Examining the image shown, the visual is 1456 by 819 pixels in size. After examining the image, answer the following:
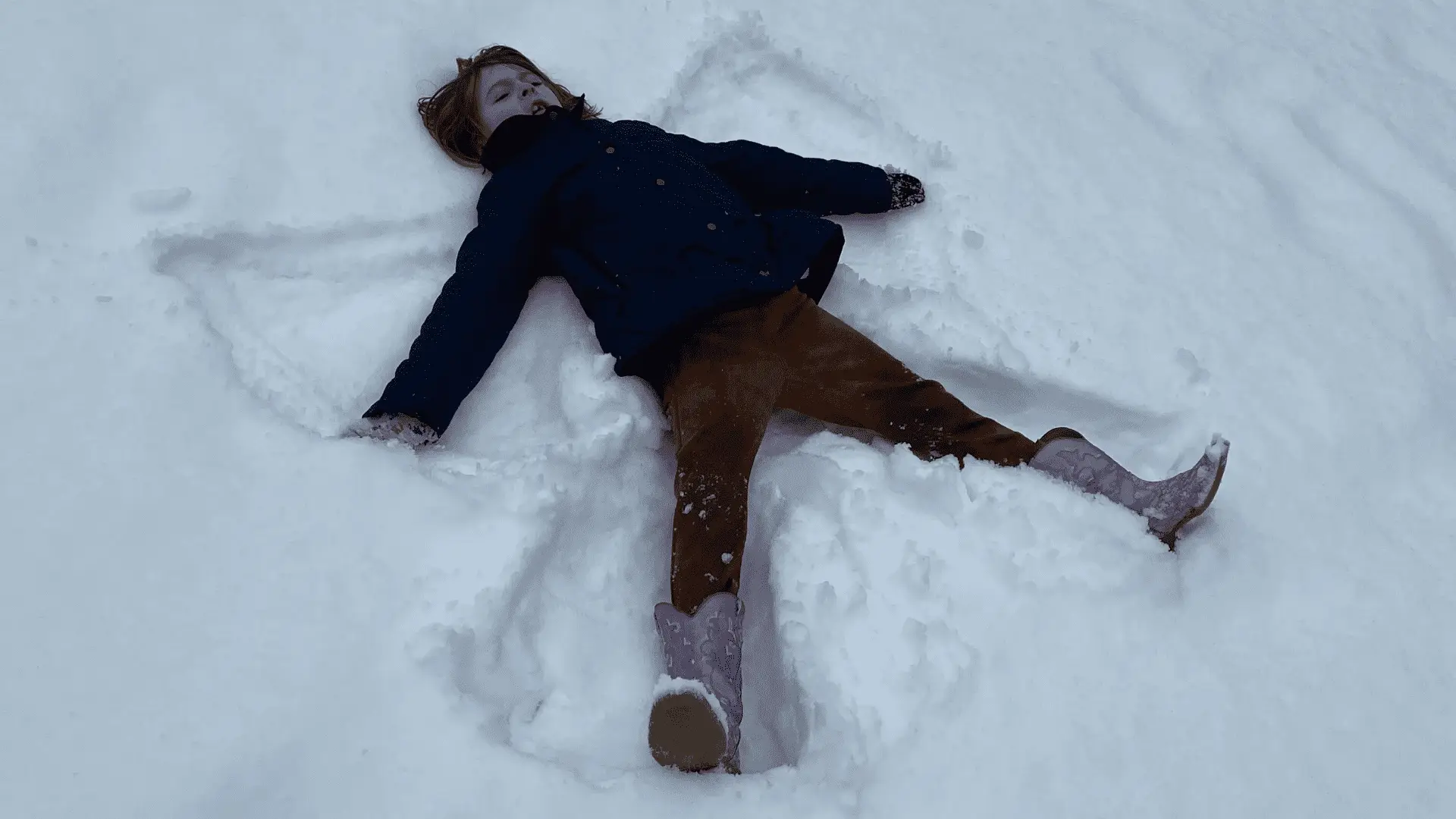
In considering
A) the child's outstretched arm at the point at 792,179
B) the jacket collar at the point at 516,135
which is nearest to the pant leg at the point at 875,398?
the child's outstretched arm at the point at 792,179

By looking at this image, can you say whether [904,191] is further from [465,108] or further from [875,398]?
[465,108]

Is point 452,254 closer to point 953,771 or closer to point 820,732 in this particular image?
point 820,732

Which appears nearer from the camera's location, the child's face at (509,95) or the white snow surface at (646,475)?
the white snow surface at (646,475)

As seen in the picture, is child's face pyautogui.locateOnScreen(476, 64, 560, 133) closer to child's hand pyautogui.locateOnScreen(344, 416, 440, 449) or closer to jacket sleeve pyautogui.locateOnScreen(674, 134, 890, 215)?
jacket sleeve pyautogui.locateOnScreen(674, 134, 890, 215)

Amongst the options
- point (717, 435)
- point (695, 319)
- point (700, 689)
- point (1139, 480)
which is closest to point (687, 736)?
point (700, 689)

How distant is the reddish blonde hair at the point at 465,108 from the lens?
6.05 feet

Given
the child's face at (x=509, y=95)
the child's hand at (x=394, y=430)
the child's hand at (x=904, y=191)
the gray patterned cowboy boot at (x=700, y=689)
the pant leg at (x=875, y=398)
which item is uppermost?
the child's hand at (x=904, y=191)

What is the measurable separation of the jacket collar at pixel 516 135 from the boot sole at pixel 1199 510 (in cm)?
129

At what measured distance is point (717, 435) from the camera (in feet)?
4.64

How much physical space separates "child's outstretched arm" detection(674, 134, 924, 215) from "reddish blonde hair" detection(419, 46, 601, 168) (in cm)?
31

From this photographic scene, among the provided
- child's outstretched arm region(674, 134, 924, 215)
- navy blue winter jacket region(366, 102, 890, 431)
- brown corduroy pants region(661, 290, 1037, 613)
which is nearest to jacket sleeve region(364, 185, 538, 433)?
navy blue winter jacket region(366, 102, 890, 431)

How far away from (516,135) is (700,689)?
113 cm

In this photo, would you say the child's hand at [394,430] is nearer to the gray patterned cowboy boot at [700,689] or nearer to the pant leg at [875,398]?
the gray patterned cowboy boot at [700,689]

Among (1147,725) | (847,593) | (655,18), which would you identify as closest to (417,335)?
(847,593)
